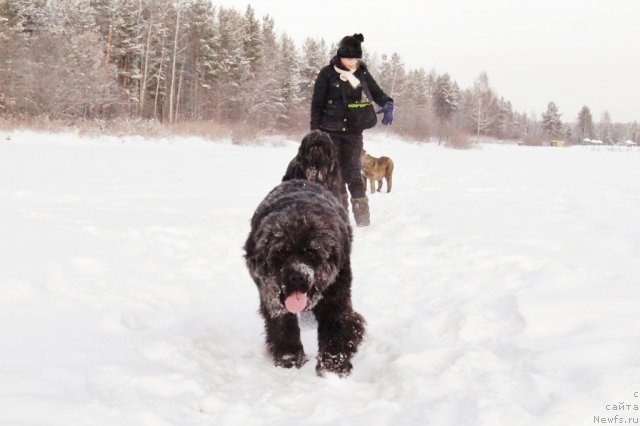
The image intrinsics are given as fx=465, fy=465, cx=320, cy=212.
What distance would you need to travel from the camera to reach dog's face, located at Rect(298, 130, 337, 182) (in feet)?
13.6

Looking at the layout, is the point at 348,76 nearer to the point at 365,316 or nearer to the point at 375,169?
the point at 365,316

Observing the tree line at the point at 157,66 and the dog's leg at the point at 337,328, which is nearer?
the dog's leg at the point at 337,328

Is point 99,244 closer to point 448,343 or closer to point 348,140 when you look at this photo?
point 348,140

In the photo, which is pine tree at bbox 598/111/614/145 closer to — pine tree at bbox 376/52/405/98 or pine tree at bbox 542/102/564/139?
pine tree at bbox 542/102/564/139

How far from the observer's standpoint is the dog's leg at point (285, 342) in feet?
9.48

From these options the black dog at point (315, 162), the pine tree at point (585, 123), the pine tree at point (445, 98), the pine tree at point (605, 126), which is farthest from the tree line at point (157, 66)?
the pine tree at point (605, 126)

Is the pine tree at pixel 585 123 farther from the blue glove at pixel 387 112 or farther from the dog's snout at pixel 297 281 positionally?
the dog's snout at pixel 297 281

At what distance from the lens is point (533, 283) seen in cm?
349

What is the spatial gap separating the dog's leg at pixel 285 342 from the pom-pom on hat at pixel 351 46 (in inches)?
162

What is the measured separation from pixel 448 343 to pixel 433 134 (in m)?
41.5

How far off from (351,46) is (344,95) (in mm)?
619

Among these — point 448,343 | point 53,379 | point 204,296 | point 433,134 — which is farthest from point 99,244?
point 433,134

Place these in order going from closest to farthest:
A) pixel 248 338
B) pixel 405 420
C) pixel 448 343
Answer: pixel 405 420
pixel 448 343
pixel 248 338

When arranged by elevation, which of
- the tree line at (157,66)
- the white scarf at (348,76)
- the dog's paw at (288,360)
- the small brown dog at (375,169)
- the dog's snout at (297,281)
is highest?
the tree line at (157,66)
